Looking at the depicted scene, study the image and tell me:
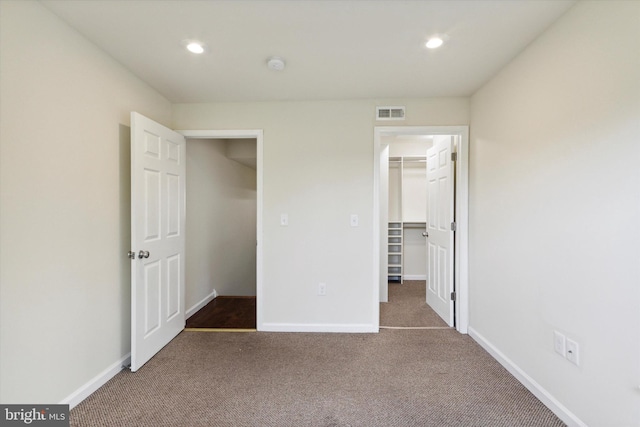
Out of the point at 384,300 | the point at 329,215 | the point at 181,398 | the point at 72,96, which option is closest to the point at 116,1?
the point at 72,96

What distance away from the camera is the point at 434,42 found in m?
1.75

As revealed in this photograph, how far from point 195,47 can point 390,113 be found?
1.77 m

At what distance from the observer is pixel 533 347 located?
69.9 inches

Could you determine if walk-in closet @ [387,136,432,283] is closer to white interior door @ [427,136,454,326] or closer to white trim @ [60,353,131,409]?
white interior door @ [427,136,454,326]

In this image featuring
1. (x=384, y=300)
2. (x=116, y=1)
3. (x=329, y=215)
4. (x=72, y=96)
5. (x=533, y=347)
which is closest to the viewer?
(x=116, y=1)

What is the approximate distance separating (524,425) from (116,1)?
10.7 feet

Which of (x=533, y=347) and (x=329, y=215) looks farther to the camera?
(x=329, y=215)

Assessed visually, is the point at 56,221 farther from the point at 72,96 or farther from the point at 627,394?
the point at 627,394

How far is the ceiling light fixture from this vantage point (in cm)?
193

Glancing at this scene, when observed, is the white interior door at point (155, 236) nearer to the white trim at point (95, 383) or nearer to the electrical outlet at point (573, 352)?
the white trim at point (95, 383)

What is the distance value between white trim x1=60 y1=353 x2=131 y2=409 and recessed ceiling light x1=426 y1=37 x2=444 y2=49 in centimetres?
320

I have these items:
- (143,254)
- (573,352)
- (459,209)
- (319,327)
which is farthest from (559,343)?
(143,254)


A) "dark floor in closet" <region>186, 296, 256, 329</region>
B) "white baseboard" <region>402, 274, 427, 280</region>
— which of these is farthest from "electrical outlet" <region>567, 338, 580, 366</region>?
"white baseboard" <region>402, 274, 427, 280</region>

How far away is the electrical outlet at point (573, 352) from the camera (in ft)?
4.76
